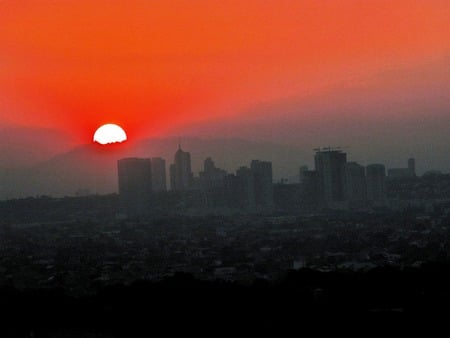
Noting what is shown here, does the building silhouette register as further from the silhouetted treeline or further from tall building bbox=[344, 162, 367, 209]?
the silhouetted treeline

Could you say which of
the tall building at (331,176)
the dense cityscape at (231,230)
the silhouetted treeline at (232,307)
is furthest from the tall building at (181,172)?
the silhouetted treeline at (232,307)

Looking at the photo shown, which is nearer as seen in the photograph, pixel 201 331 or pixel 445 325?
pixel 445 325

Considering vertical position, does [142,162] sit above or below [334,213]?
above

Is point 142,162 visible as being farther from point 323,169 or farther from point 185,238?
point 185,238

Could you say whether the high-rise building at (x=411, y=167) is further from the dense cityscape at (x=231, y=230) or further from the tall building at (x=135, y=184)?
the tall building at (x=135, y=184)

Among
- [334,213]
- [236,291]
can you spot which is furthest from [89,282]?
[334,213]

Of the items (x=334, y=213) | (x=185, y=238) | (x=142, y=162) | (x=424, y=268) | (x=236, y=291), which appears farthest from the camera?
(x=142, y=162)
